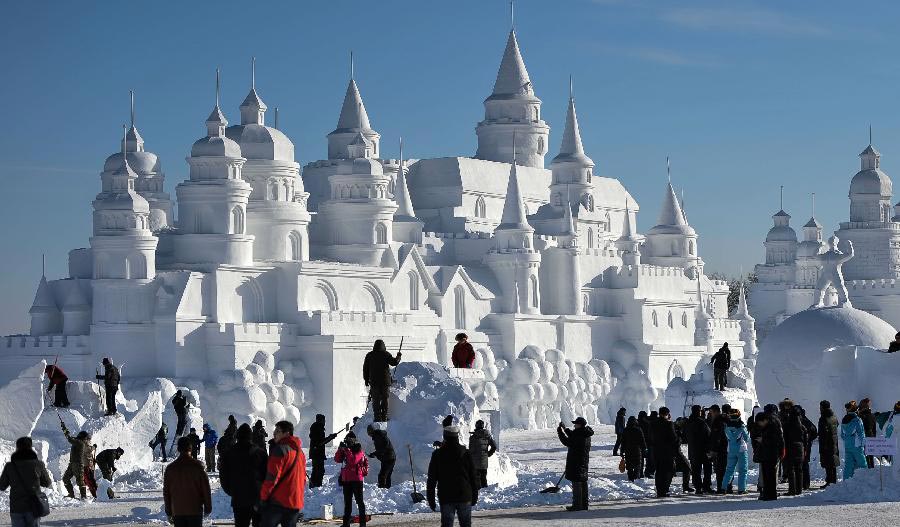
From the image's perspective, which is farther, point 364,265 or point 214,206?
point 364,265

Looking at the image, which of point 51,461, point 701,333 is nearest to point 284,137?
point 701,333

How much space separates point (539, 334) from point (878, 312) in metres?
27.5

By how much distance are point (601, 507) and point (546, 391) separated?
148 ft

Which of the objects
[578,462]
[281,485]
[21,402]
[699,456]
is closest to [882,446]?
[699,456]

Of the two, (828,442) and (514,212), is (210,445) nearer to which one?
(828,442)

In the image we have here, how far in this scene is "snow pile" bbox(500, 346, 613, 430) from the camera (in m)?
67.8

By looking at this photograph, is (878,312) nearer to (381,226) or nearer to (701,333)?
(701,333)

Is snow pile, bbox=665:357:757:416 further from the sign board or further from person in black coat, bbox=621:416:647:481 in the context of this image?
the sign board

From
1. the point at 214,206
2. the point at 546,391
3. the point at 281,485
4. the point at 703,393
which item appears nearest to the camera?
the point at 281,485

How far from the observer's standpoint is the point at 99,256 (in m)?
58.3

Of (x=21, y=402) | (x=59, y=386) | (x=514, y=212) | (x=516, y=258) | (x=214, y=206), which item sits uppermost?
(x=514, y=212)

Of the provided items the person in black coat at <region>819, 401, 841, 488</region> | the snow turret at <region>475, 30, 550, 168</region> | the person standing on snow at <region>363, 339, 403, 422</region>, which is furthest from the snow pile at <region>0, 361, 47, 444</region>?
the snow turret at <region>475, 30, 550, 168</region>

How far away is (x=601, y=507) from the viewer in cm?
2358

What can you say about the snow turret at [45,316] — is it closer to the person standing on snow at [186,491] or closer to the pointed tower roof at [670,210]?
the pointed tower roof at [670,210]
